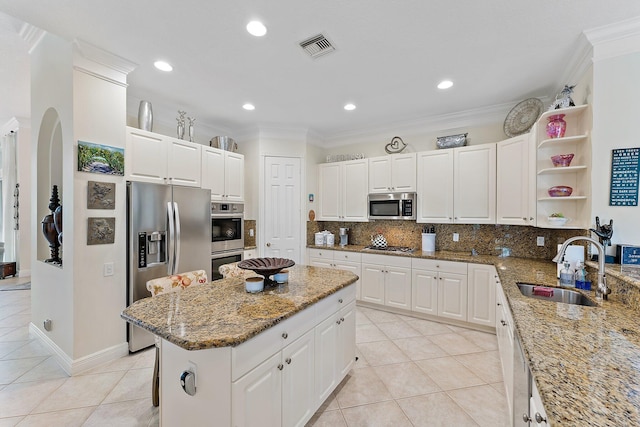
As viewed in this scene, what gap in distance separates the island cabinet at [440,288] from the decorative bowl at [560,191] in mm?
1228

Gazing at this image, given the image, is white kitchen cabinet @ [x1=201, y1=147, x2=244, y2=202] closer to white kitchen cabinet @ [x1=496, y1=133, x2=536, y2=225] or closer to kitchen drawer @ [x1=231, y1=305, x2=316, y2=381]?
kitchen drawer @ [x1=231, y1=305, x2=316, y2=381]

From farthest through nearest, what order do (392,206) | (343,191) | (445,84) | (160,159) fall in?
(343,191) < (392,206) < (160,159) < (445,84)

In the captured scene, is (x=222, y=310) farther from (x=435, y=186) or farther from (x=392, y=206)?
(x=435, y=186)

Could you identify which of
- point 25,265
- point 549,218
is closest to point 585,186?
point 549,218

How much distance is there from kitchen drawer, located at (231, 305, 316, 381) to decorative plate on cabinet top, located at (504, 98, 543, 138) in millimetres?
3353

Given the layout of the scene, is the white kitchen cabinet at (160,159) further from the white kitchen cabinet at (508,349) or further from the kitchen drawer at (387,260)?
the white kitchen cabinet at (508,349)

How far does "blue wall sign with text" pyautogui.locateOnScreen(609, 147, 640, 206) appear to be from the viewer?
2.04 m

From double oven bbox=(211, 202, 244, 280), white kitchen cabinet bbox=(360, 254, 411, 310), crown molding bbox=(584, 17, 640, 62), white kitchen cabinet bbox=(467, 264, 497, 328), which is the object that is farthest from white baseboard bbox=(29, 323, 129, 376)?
crown molding bbox=(584, 17, 640, 62)

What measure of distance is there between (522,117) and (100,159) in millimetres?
4615

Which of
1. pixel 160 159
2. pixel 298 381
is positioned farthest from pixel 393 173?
pixel 298 381

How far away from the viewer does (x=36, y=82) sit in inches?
111

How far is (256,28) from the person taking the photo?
2074 millimetres

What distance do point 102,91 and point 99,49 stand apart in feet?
1.14

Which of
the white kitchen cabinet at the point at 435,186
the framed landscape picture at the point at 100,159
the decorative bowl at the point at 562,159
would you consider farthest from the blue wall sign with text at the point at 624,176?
the framed landscape picture at the point at 100,159
